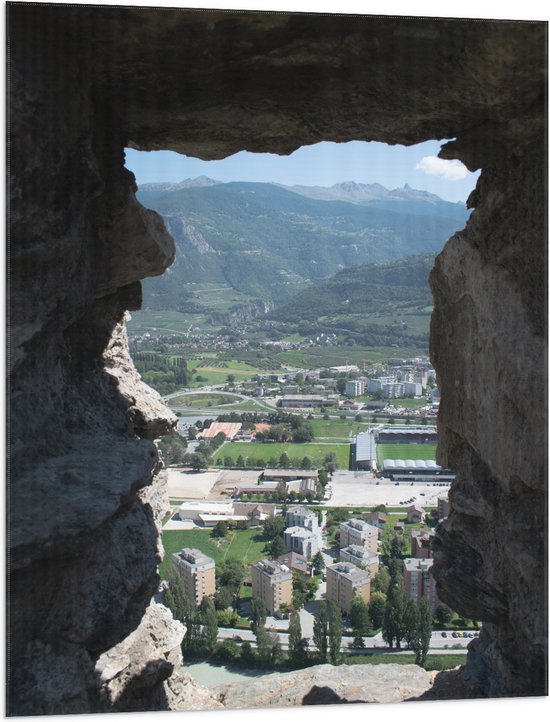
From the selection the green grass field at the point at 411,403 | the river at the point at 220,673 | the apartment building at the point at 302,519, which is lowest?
the river at the point at 220,673

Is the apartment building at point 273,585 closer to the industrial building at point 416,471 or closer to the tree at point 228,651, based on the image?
the tree at point 228,651

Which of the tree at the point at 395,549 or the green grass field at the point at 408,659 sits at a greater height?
the tree at the point at 395,549

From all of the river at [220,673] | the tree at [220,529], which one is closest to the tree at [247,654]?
the river at [220,673]

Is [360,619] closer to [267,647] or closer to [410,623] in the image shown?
[410,623]

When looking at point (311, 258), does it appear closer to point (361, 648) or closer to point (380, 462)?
point (380, 462)

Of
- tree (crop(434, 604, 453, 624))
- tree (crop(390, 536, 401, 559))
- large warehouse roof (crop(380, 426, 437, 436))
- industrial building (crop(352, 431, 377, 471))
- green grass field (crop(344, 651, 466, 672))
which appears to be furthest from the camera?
industrial building (crop(352, 431, 377, 471))

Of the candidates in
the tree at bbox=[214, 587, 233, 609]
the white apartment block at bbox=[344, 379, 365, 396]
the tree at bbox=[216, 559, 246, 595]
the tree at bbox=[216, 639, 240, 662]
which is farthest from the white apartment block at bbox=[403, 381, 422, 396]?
the tree at bbox=[216, 639, 240, 662]

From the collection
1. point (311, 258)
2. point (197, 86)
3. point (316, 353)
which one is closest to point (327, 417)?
point (316, 353)

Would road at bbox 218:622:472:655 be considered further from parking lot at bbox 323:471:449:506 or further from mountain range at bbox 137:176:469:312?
mountain range at bbox 137:176:469:312
